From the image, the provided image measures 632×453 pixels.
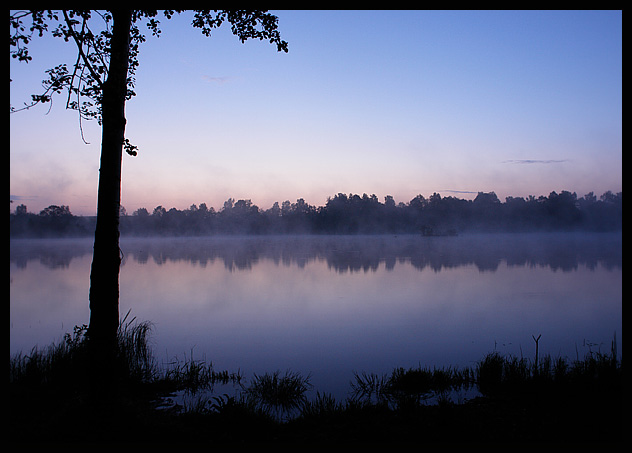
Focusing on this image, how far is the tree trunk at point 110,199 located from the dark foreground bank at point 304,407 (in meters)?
0.53

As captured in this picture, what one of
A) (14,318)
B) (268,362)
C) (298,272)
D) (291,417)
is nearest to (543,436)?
(291,417)

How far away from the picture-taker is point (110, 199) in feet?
12.4

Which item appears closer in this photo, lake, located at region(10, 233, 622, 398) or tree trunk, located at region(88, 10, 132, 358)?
tree trunk, located at region(88, 10, 132, 358)

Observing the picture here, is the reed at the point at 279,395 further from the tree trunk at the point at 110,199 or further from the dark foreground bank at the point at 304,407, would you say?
the tree trunk at the point at 110,199

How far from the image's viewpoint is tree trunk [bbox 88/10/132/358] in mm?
3727

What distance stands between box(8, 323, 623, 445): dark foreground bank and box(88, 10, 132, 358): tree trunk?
1.73 ft


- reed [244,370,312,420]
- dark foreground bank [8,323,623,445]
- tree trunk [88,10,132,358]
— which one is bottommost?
reed [244,370,312,420]

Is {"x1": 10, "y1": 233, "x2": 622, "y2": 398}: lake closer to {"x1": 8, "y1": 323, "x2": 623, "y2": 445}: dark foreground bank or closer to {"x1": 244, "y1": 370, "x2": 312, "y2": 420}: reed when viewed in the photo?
{"x1": 244, "y1": 370, "x2": 312, "y2": 420}: reed

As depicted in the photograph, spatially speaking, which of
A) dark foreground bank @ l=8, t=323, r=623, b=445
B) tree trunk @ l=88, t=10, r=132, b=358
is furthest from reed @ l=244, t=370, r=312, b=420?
tree trunk @ l=88, t=10, r=132, b=358

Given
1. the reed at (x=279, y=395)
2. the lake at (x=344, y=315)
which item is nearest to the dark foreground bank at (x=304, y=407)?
the reed at (x=279, y=395)

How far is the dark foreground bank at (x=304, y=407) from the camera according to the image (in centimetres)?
333

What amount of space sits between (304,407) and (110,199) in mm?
2809

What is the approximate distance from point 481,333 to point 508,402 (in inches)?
181

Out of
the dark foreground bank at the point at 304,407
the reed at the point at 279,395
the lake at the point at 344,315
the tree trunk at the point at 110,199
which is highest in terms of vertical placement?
the tree trunk at the point at 110,199
